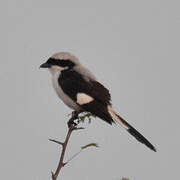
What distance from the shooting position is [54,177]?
287 cm

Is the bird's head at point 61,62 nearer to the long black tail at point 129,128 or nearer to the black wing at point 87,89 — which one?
the black wing at point 87,89

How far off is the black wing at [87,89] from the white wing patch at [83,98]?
0.11ft

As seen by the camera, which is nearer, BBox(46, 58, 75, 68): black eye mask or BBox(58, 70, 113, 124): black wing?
BBox(58, 70, 113, 124): black wing

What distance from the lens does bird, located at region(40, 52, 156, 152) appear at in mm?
5165

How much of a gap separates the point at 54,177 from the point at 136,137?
211 cm

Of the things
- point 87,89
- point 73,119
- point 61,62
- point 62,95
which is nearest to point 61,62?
point 61,62

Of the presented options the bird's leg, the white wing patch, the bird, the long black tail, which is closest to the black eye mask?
the bird

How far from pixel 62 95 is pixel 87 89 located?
0.39 m

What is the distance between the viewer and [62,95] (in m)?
5.75

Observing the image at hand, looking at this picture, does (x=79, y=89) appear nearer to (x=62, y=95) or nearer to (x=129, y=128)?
(x=62, y=95)


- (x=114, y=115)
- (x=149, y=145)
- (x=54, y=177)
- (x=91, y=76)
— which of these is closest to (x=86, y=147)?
(x=54, y=177)

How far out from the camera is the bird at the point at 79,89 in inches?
203

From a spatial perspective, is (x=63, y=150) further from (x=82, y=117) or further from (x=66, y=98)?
(x=66, y=98)

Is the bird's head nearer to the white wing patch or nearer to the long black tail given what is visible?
the white wing patch
